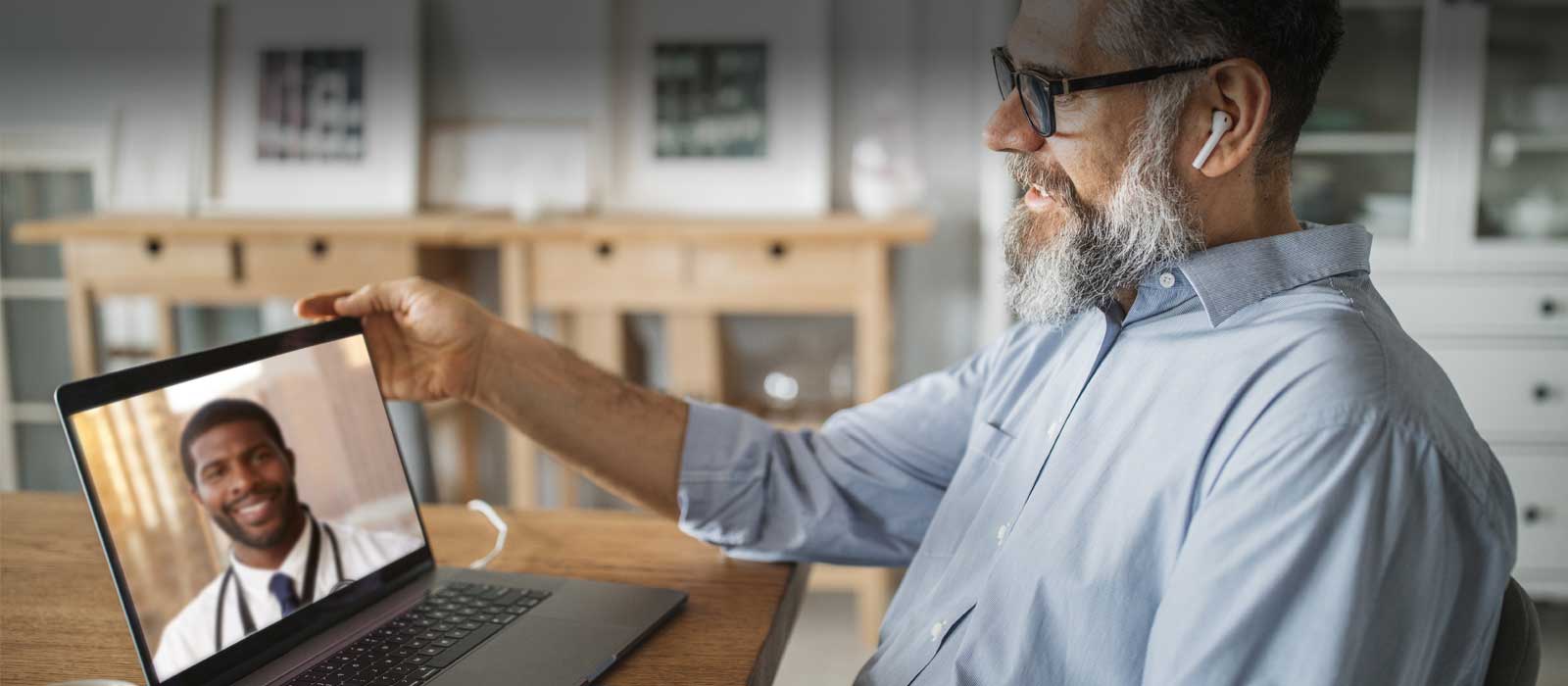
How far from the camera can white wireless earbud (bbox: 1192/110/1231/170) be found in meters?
0.99

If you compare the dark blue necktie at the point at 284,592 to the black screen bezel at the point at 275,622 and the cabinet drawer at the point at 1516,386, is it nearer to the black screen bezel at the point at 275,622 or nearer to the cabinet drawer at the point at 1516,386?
the black screen bezel at the point at 275,622

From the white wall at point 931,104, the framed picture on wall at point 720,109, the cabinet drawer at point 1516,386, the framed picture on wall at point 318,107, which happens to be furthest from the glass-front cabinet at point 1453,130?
the framed picture on wall at point 318,107

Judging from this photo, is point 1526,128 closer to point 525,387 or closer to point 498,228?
point 498,228

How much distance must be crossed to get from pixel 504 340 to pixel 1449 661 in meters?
0.87

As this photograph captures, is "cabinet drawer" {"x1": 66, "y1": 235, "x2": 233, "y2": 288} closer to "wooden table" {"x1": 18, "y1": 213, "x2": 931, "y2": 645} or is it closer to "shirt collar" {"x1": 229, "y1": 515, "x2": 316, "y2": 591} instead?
"wooden table" {"x1": 18, "y1": 213, "x2": 931, "y2": 645}

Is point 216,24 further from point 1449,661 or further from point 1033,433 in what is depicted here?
point 1449,661

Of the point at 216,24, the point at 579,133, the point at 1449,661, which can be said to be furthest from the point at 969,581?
the point at 216,24

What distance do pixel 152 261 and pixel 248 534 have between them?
205 centimetres

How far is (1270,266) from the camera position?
954 mm

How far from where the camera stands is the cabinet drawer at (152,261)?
2660 millimetres

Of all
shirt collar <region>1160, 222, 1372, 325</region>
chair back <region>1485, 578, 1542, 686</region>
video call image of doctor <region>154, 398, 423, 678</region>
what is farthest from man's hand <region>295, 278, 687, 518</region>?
chair back <region>1485, 578, 1542, 686</region>

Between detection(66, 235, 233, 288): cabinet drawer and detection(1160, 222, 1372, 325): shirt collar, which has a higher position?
detection(1160, 222, 1372, 325): shirt collar

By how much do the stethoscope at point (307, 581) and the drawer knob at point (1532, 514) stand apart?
2610 mm

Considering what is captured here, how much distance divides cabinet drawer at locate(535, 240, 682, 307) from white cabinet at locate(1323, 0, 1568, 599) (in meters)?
1.51
